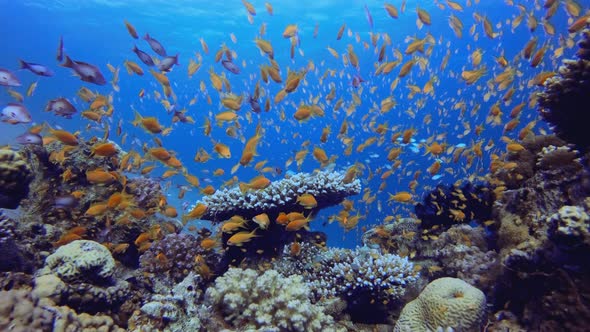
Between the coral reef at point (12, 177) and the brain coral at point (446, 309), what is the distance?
19.2 ft

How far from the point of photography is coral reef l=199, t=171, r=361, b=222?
5.99m

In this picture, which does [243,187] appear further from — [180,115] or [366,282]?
[180,115]

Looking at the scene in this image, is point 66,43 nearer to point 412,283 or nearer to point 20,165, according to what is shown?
point 20,165

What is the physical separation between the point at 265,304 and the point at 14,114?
6125 millimetres

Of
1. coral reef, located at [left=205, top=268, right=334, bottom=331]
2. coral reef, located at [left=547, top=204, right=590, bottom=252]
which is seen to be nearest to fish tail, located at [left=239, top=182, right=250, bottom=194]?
coral reef, located at [left=205, top=268, right=334, bottom=331]

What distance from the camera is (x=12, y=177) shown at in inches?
183

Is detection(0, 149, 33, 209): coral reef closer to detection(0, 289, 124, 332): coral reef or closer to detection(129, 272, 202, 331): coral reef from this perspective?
detection(0, 289, 124, 332): coral reef

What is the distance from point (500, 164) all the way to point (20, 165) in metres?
8.71

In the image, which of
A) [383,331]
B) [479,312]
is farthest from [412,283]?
[479,312]

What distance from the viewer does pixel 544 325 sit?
3.46m

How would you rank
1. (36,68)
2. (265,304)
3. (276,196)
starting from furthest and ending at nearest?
1. (36,68)
2. (276,196)
3. (265,304)

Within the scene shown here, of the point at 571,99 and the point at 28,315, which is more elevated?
the point at 571,99

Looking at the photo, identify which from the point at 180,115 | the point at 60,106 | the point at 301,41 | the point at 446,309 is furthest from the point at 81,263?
the point at 301,41

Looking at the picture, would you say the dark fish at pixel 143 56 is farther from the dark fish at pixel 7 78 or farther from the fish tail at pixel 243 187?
the fish tail at pixel 243 187
